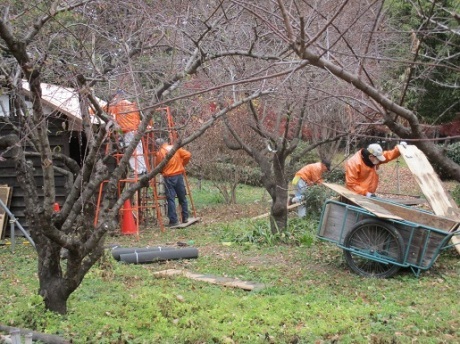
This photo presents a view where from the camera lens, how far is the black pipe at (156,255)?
9.99 metres

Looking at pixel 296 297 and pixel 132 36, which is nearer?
pixel 296 297

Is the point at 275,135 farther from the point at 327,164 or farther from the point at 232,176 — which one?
the point at 232,176

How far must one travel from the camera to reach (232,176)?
18578 millimetres

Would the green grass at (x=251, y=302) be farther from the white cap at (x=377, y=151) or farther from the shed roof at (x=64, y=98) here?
the shed roof at (x=64, y=98)

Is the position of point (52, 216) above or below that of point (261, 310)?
above

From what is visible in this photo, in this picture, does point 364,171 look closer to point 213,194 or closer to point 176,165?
point 176,165

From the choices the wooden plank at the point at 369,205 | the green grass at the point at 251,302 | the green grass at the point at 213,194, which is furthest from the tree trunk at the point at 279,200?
the green grass at the point at 213,194

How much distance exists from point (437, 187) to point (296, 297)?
4.15 metres

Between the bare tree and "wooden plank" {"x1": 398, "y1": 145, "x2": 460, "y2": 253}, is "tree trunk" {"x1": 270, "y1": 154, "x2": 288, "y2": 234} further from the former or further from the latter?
the bare tree

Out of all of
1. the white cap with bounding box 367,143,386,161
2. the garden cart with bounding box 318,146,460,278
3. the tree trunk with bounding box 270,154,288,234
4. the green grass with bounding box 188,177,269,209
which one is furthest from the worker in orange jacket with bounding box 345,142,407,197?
the green grass with bounding box 188,177,269,209

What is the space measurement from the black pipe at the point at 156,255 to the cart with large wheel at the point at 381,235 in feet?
7.26

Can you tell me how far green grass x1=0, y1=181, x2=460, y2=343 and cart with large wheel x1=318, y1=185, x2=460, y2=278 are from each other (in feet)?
0.94

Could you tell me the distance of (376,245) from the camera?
9.07 metres

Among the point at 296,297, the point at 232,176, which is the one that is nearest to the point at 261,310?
the point at 296,297
